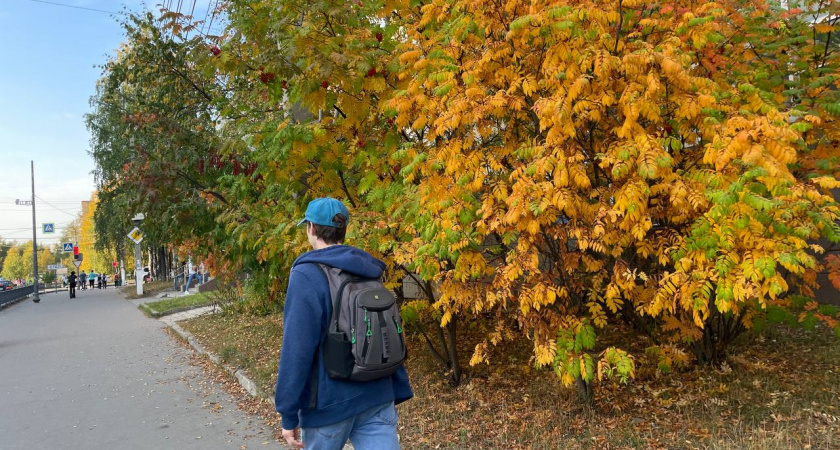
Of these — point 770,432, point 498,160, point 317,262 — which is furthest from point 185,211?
point 770,432

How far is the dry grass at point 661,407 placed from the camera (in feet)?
14.2

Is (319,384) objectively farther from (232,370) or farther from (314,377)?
(232,370)

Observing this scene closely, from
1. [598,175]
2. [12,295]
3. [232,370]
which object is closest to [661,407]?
[598,175]

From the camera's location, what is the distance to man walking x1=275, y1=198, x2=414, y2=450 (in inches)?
97.4

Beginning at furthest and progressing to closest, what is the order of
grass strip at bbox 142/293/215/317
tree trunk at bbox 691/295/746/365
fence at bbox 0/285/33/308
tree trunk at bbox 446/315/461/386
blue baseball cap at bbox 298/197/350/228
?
fence at bbox 0/285/33/308
grass strip at bbox 142/293/215/317
tree trunk at bbox 446/315/461/386
tree trunk at bbox 691/295/746/365
blue baseball cap at bbox 298/197/350/228

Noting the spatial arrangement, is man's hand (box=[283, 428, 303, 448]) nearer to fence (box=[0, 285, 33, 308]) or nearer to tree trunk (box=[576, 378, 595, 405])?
tree trunk (box=[576, 378, 595, 405])

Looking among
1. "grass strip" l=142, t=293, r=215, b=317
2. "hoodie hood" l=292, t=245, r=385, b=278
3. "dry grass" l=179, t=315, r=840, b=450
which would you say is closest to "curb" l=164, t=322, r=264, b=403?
"dry grass" l=179, t=315, r=840, b=450

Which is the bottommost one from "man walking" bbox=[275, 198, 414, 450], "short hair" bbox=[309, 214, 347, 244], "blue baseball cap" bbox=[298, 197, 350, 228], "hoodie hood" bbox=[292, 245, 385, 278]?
"man walking" bbox=[275, 198, 414, 450]

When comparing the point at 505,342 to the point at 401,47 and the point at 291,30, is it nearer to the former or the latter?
the point at 401,47

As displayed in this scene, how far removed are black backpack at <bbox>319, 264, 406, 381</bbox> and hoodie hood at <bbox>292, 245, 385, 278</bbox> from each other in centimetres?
3

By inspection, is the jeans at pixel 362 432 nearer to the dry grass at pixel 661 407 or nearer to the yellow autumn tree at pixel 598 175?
the yellow autumn tree at pixel 598 175

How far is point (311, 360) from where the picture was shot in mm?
2482

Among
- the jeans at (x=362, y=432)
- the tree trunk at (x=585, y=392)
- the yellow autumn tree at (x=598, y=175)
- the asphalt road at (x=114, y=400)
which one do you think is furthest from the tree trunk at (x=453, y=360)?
the jeans at (x=362, y=432)

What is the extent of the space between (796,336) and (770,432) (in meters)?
2.69
